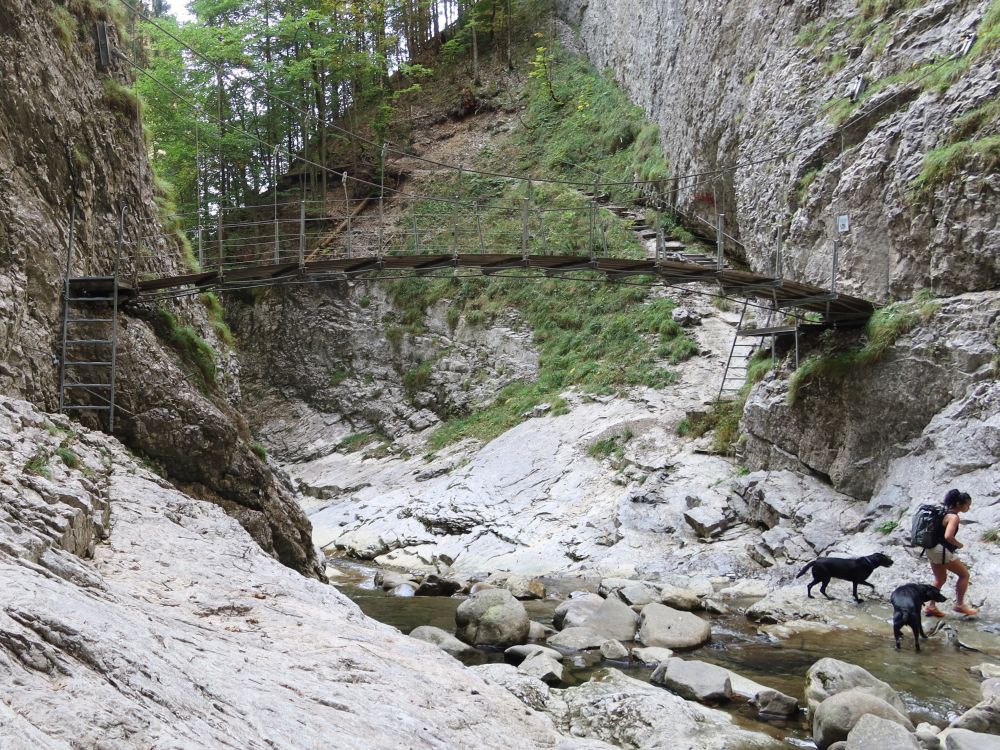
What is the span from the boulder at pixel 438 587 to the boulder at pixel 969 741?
7.92m

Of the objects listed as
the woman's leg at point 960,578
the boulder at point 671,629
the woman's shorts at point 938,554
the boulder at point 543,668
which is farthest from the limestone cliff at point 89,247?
the woman's leg at point 960,578

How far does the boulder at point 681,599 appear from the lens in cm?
1046

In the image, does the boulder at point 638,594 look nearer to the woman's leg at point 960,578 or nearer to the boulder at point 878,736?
the woman's leg at point 960,578

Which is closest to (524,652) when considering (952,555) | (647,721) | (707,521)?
(647,721)

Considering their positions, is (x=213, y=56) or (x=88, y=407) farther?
(x=213, y=56)

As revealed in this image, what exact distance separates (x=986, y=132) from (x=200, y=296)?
13403 millimetres

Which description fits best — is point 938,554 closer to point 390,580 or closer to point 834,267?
point 834,267

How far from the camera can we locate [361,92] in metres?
33.6

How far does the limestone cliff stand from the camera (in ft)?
32.9

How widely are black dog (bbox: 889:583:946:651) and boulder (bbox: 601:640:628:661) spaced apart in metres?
2.73

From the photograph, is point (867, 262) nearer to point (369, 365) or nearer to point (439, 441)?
point (439, 441)

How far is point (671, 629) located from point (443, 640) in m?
2.55

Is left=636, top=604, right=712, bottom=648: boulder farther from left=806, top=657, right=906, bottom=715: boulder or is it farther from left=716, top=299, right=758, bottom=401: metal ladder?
left=716, top=299, right=758, bottom=401: metal ladder

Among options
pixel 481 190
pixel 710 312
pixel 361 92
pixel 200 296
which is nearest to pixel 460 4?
pixel 361 92
